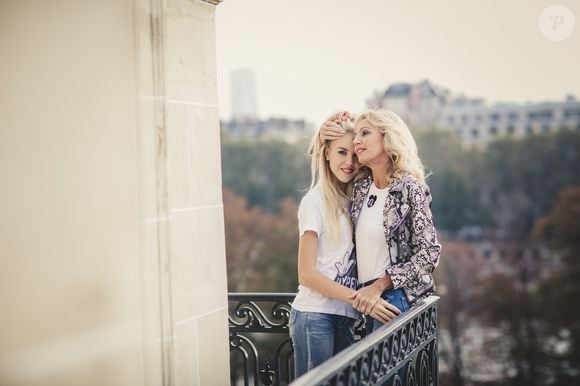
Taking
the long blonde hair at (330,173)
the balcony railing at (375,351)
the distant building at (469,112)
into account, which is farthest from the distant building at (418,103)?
the long blonde hair at (330,173)

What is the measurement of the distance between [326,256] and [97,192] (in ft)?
3.43

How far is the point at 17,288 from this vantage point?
2.78 meters

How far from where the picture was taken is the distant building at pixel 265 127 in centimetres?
3353

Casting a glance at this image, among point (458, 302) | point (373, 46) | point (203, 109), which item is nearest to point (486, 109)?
point (373, 46)

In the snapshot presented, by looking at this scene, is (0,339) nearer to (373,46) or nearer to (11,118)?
(11,118)

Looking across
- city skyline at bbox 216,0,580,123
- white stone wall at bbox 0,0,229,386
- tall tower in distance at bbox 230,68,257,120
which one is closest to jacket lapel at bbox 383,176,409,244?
white stone wall at bbox 0,0,229,386

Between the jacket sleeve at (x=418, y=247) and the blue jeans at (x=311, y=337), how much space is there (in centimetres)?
35

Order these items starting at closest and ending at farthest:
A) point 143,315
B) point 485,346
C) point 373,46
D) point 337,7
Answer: point 143,315, point 485,346, point 373,46, point 337,7

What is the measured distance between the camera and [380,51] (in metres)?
33.7

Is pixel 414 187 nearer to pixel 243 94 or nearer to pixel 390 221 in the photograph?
pixel 390 221

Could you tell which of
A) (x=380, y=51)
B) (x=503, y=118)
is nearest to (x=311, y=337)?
(x=503, y=118)

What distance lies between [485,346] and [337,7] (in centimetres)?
1939

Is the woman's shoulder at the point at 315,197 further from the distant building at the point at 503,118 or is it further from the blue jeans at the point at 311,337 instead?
the distant building at the point at 503,118

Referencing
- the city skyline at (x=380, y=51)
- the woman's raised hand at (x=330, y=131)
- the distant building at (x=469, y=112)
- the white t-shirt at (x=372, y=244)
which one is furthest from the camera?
the city skyline at (x=380, y=51)
